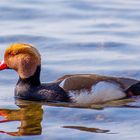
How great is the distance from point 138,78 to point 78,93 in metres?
1.25

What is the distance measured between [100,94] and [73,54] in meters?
2.30

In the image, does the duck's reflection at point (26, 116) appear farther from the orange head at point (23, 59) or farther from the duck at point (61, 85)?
the orange head at point (23, 59)

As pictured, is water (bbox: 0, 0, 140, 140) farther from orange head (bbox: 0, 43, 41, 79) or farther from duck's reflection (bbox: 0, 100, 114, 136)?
orange head (bbox: 0, 43, 41, 79)

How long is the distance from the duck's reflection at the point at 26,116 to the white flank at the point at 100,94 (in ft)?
1.74

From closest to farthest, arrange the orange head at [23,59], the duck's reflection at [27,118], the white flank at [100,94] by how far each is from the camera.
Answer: the duck's reflection at [27,118] < the white flank at [100,94] < the orange head at [23,59]

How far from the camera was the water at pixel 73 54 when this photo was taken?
912 centimetres

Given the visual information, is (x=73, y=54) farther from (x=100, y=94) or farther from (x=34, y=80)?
(x=100, y=94)

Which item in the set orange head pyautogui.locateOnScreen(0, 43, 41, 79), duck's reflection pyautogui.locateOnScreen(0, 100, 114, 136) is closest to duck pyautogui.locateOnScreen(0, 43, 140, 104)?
orange head pyautogui.locateOnScreen(0, 43, 41, 79)

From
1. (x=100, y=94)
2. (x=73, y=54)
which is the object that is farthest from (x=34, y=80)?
(x=73, y=54)

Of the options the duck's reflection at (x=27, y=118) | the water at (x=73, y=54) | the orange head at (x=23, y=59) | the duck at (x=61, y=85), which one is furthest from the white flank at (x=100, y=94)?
the orange head at (x=23, y=59)

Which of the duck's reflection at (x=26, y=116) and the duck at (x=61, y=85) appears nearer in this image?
the duck's reflection at (x=26, y=116)

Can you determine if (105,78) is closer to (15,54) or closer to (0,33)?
(15,54)

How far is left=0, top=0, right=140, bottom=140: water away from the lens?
9125mm

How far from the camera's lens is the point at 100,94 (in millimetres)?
10625
